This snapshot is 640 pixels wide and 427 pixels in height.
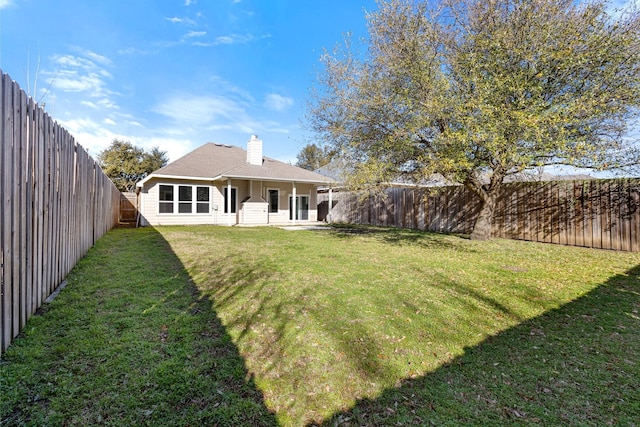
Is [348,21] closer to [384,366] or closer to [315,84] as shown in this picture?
[315,84]

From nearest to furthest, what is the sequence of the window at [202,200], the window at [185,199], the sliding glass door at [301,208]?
the window at [185,199], the window at [202,200], the sliding glass door at [301,208]

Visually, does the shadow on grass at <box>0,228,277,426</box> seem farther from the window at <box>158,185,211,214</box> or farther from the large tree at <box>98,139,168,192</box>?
the large tree at <box>98,139,168,192</box>

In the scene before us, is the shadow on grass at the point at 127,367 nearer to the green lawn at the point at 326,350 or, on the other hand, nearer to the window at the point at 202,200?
the green lawn at the point at 326,350

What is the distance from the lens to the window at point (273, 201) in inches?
709

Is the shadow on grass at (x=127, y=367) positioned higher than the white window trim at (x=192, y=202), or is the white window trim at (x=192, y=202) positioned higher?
the white window trim at (x=192, y=202)

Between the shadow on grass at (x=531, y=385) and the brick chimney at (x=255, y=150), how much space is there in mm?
16318

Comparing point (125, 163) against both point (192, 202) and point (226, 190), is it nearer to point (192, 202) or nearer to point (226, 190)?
point (192, 202)

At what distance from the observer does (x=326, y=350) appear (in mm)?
2730

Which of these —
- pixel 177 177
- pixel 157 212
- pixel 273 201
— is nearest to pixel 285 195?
pixel 273 201

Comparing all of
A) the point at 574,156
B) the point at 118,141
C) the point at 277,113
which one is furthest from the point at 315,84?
the point at 118,141

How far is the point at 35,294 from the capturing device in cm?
315

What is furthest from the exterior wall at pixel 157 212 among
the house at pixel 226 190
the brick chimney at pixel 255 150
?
the brick chimney at pixel 255 150

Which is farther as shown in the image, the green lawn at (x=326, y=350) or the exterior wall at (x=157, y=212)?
the exterior wall at (x=157, y=212)

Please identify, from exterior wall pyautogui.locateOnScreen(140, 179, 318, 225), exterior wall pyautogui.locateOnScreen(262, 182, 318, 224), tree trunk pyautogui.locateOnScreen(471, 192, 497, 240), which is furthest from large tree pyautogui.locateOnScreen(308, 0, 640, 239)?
exterior wall pyautogui.locateOnScreen(262, 182, 318, 224)
